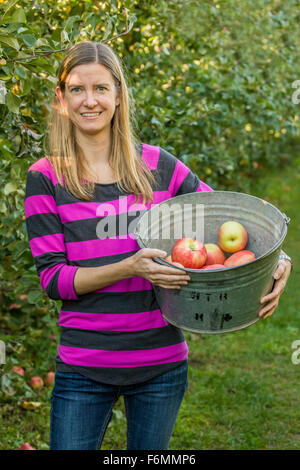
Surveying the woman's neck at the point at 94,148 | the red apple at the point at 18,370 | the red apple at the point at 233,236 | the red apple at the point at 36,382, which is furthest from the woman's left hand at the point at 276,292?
the red apple at the point at 36,382

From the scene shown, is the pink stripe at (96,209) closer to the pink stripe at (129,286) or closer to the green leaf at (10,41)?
the pink stripe at (129,286)

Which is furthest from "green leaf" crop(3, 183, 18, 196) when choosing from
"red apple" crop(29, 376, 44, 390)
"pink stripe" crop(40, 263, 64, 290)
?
"red apple" crop(29, 376, 44, 390)

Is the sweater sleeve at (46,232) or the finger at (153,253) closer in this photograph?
the finger at (153,253)

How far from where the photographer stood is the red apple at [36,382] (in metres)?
3.23

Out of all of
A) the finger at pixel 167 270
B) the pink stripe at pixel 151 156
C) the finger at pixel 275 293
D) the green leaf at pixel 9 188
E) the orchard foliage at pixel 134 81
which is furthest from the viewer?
the green leaf at pixel 9 188

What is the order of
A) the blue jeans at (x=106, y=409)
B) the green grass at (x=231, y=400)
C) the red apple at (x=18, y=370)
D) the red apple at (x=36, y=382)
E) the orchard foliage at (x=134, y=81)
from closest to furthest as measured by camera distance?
the blue jeans at (x=106, y=409) < the orchard foliage at (x=134, y=81) < the green grass at (x=231, y=400) < the red apple at (x=18, y=370) < the red apple at (x=36, y=382)

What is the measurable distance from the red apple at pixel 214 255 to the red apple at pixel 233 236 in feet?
0.08

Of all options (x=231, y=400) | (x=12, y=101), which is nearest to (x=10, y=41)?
(x=12, y=101)

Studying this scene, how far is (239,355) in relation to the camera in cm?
388

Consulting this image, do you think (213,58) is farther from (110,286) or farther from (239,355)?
(110,286)

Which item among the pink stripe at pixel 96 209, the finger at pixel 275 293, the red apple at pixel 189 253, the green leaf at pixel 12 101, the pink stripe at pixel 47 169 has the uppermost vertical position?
the green leaf at pixel 12 101

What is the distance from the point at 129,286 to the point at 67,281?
0.18 meters

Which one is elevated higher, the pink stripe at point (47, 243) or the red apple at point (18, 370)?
the pink stripe at point (47, 243)
